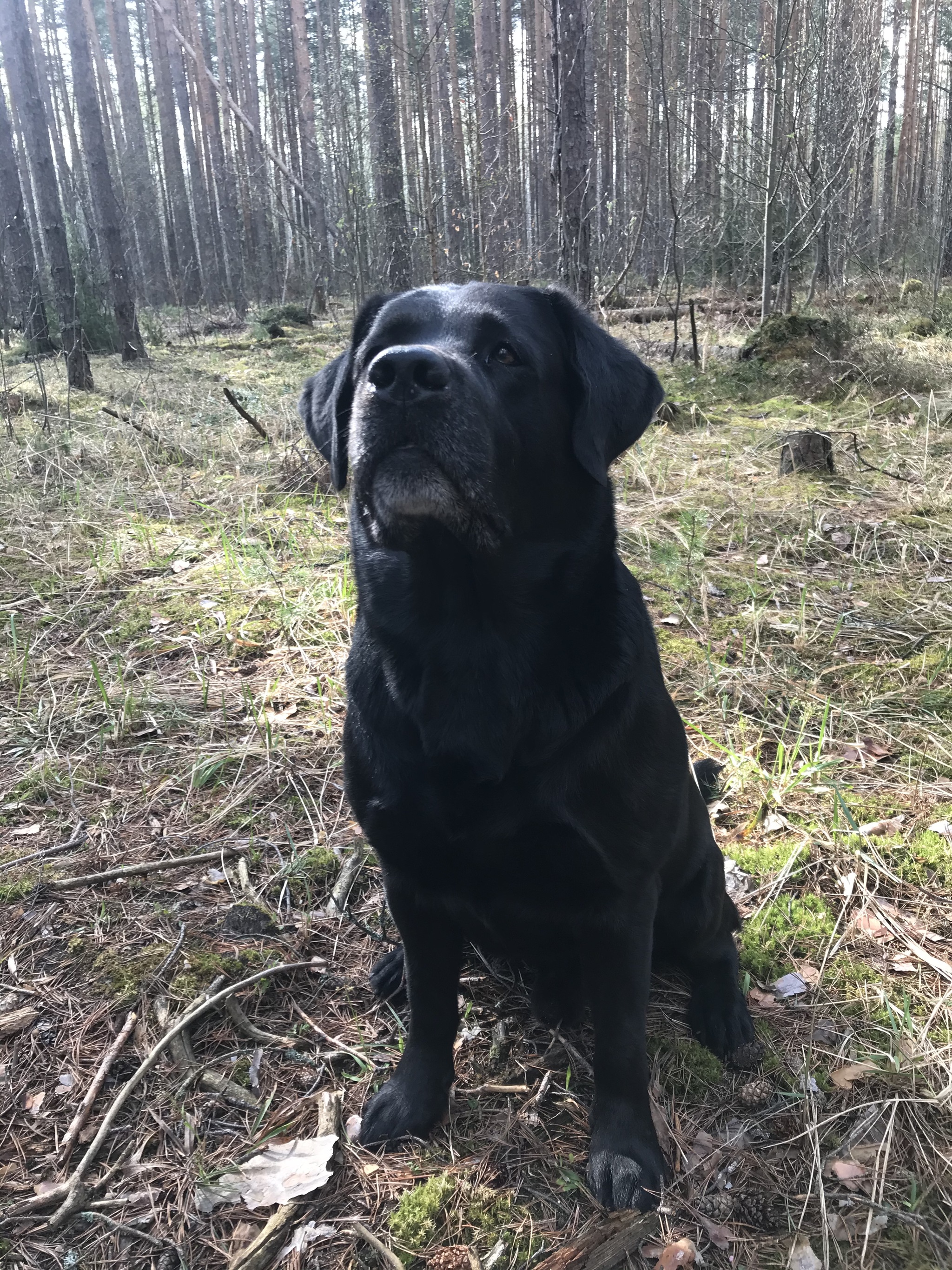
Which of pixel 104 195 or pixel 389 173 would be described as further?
pixel 104 195

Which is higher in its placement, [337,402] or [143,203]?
[143,203]

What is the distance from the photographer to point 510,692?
1.68 m

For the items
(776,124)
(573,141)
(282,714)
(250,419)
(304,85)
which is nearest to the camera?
(282,714)

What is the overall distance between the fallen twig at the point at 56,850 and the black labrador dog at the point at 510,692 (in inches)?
50.4

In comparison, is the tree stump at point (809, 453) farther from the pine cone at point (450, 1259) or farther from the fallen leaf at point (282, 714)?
the pine cone at point (450, 1259)

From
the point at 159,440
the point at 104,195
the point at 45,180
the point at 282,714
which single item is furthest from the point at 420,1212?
the point at 104,195

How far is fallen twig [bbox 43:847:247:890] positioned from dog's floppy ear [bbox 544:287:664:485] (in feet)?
5.25

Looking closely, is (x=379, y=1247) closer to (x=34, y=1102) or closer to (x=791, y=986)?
(x=34, y=1102)

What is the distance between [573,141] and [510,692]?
716cm

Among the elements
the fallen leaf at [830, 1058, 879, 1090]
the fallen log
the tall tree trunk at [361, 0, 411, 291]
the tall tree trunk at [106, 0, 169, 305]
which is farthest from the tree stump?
the tall tree trunk at [106, 0, 169, 305]

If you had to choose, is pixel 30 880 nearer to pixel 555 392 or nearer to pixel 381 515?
pixel 381 515

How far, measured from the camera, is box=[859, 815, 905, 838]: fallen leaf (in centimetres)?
259

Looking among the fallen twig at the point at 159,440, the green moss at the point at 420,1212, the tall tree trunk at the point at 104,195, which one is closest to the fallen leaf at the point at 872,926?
the green moss at the point at 420,1212

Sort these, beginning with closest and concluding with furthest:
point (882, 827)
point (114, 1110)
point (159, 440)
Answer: point (114, 1110) < point (882, 827) < point (159, 440)
